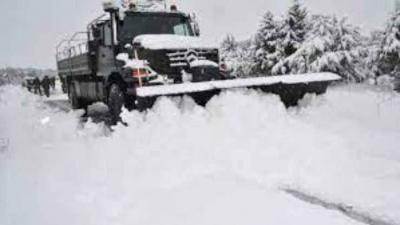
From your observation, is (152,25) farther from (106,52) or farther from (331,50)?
(331,50)

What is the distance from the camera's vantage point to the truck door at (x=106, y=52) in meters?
10.6

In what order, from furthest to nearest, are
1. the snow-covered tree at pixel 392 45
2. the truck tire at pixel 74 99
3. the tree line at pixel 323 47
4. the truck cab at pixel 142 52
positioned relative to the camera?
the tree line at pixel 323 47 → the snow-covered tree at pixel 392 45 → the truck tire at pixel 74 99 → the truck cab at pixel 142 52

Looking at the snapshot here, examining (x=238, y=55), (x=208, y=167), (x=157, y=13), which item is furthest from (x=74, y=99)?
(x=238, y=55)

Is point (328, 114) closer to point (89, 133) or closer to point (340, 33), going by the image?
point (89, 133)

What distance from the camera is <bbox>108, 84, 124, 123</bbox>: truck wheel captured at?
374 inches

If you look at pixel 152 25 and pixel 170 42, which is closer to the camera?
pixel 170 42

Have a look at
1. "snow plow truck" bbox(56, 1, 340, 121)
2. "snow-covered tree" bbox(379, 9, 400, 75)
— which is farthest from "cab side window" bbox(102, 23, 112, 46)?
"snow-covered tree" bbox(379, 9, 400, 75)

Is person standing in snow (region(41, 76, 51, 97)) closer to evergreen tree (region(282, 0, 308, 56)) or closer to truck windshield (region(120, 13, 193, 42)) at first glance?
evergreen tree (region(282, 0, 308, 56))

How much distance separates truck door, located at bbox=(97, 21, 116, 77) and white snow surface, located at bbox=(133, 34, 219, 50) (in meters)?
0.75

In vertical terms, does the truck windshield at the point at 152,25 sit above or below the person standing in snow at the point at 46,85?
above

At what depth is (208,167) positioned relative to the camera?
605 cm

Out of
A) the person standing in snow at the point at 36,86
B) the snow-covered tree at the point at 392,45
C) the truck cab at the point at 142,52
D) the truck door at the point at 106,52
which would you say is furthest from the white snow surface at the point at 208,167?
the person standing in snow at the point at 36,86

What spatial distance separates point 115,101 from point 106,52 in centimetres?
171

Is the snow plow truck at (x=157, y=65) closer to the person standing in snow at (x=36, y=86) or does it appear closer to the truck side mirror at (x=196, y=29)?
the truck side mirror at (x=196, y=29)
